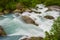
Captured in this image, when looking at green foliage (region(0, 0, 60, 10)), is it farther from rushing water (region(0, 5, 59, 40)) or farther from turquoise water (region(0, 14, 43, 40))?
turquoise water (region(0, 14, 43, 40))

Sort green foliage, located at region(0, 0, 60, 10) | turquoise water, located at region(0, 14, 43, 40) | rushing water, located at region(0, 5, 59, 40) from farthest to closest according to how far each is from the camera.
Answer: green foliage, located at region(0, 0, 60, 10)
turquoise water, located at region(0, 14, 43, 40)
rushing water, located at region(0, 5, 59, 40)

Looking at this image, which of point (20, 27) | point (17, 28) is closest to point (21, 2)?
point (20, 27)

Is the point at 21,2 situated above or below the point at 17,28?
above

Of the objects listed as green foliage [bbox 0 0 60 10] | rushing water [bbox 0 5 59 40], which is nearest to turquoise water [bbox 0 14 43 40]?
rushing water [bbox 0 5 59 40]

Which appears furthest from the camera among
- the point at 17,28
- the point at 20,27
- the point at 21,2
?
the point at 21,2

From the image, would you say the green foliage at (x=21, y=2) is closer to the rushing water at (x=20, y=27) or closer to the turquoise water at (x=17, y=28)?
the rushing water at (x=20, y=27)

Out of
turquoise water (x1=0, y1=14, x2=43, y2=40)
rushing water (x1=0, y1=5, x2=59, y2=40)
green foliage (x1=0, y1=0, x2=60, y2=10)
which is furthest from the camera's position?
green foliage (x1=0, y1=0, x2=60, y2=10)

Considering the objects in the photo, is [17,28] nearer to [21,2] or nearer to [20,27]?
[20,27]

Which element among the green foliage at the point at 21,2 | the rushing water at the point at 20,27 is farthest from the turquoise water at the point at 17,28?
the green foliage at the point at 21,2

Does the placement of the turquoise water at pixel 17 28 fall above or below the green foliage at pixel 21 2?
below

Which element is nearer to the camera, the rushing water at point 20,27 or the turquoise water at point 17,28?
the rushing water at point 20,27

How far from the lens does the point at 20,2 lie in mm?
23125

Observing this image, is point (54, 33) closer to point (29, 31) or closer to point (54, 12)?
point (29, 31)

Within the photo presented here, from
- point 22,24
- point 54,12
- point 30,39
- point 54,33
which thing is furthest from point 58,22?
point 54,12
